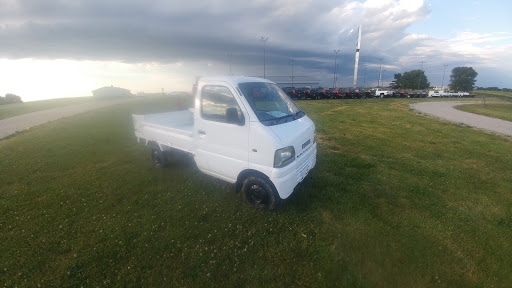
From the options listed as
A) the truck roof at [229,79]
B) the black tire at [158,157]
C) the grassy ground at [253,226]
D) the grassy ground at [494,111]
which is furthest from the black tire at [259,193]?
the grassy ground at [494,111]

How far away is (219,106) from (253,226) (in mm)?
2339

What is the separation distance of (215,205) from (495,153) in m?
10.0

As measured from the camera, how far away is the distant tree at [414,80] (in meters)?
95.2

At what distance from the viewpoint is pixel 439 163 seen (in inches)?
267

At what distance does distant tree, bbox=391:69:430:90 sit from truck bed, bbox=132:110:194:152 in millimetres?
113897

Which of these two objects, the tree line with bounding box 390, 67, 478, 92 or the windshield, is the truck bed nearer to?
the windshield

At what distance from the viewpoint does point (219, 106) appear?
4305 millimetres

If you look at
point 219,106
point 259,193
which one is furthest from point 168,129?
point 259,193

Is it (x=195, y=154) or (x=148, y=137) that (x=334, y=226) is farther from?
(x=148, y=137)

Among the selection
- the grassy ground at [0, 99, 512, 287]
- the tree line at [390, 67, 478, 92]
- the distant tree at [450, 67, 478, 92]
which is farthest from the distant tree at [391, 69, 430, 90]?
the grassy ground at [0, 99, 512, 287]

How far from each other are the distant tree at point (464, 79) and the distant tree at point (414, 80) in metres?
9.77

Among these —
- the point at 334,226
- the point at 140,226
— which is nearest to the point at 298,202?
the point at 334,226

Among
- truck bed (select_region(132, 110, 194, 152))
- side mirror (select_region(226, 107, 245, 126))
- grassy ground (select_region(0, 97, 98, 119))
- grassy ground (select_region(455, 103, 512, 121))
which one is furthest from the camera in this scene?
grassy ground (select_region(0, 97, 98, 119))

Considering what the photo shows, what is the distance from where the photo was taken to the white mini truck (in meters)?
3.72
